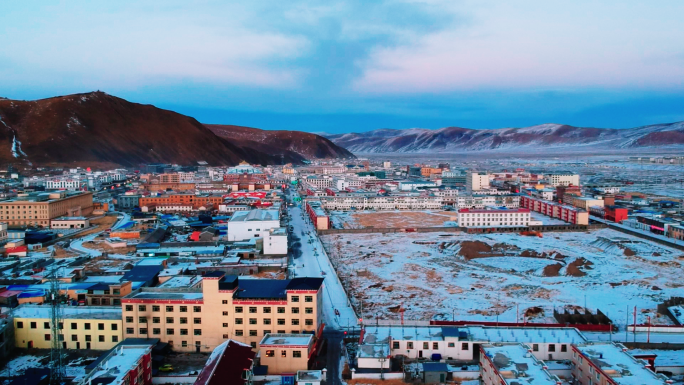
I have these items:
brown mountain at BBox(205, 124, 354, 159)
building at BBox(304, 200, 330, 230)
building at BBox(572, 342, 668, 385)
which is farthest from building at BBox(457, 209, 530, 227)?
brown mountain at BBox(205, 124, 354, 159)

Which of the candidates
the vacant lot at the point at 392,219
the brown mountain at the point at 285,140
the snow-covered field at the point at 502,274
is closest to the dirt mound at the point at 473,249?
the snow-covered field at the point at 502,274

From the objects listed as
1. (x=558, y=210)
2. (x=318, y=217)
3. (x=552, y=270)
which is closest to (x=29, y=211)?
(x=318, y=217)

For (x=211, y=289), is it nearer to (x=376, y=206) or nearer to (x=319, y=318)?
(x=319, y=318)

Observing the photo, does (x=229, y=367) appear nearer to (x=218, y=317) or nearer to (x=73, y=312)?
(x=218, y=317)

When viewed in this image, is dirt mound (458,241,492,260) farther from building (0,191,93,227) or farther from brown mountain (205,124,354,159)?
brown mountain (205,124,354,159)

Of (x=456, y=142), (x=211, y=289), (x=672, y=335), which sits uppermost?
(x=456, y=142)

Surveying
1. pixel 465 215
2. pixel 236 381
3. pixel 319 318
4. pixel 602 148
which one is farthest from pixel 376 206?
pixel 602 148
